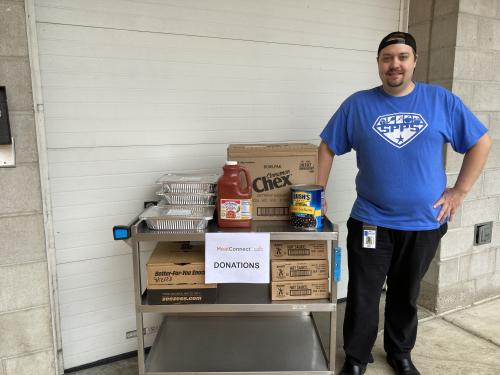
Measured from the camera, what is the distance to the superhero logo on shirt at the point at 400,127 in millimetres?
1933

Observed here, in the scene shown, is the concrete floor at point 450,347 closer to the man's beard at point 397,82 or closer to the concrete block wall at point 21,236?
the concrete block wall at point 21,236

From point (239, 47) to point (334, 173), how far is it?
108 cm

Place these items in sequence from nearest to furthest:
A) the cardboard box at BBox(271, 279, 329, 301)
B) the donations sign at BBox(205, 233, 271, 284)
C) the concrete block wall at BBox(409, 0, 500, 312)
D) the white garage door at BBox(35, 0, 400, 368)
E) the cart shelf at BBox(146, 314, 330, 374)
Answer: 1. the donations sign at BBox(205, 233, 271, 284)
2. the cardboard box at BBox(271, 279, 329, 301)
3. the cart shelf at BBox(146, 314, 330, 374)
4. the white garage door at BBox(35, 0, 400, 368)
5. the concrete block wall at BBox(409, 0, 500, 312)

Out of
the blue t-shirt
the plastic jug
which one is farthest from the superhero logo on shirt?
the plastic jug

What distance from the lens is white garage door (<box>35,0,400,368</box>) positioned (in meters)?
2.10

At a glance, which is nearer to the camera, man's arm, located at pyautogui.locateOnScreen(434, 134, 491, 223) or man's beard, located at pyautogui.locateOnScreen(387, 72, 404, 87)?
man's beard, located at pyautogui.locateOnScreen(387, 72, 404, 87)

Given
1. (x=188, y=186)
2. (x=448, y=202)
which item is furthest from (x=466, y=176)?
(x=188, y=186)

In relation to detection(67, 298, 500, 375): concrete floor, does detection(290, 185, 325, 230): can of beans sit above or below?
above

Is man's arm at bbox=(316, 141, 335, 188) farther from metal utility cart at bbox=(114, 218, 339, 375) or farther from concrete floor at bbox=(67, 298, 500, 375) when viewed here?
concrete floor at bbox=(67, 298, 500, 375)

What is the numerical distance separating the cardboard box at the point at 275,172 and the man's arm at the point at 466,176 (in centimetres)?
68

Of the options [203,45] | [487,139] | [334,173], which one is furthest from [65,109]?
[487,139]

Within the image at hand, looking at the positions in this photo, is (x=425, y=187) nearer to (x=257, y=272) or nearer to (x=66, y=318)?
(x=257, y=272)

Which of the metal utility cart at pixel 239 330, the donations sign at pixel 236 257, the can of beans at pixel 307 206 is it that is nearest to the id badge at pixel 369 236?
the metal utility cart at pixel 239 330

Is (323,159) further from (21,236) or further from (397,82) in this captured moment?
(21,236)
